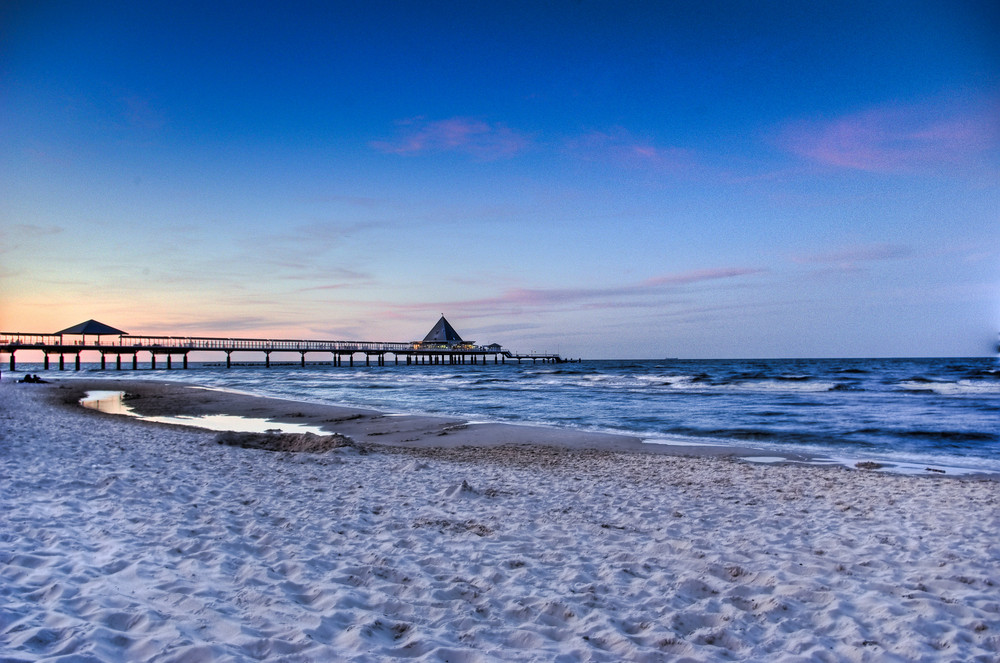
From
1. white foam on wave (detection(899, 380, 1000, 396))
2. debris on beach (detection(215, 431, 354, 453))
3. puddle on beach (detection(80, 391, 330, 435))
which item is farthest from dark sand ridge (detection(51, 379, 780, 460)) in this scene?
white foam on wave (detection(899, 380, 1000, 396))

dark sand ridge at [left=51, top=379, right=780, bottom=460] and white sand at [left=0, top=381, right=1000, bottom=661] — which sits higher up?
white sand at [left=0, top=381, right=1000, bottom=661]

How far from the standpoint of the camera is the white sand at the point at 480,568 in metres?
3.29

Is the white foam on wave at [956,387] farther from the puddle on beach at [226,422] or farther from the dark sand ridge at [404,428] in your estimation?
the puddle on beach at [226,422]

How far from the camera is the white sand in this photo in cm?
329

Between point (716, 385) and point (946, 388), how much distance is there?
1252 cm

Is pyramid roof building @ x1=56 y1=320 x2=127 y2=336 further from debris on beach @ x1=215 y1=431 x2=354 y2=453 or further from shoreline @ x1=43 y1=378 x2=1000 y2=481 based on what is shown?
debris on beach @ x1=215 y1=431 x2=354 y2=453

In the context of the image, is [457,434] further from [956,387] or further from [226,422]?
[956,387]

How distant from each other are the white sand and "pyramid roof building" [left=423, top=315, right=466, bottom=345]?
113 meters

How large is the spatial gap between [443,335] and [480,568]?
11883 centimetres

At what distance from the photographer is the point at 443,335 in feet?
403

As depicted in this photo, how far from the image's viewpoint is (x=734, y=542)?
5.41 metres

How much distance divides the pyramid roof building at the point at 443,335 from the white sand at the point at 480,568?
113m

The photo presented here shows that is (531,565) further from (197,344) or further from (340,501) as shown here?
(197,344)

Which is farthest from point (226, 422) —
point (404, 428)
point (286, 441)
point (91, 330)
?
point (91, 330)
